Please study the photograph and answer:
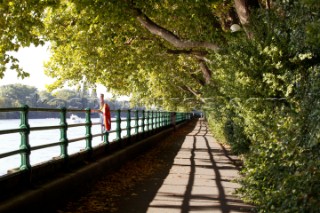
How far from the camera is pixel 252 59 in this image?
8.77m

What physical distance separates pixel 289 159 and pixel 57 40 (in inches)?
602

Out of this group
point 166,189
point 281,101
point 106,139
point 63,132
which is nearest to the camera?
point 63,132

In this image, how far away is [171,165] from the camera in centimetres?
1253

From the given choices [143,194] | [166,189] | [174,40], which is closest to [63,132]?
[143,194]

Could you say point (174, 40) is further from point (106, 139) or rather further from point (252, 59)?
point (252, 59)

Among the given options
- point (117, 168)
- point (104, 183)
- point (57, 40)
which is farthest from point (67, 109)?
point (57, 40)

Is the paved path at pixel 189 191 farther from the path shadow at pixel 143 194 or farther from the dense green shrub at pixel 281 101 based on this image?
the dense green shrub at pixel 281 101

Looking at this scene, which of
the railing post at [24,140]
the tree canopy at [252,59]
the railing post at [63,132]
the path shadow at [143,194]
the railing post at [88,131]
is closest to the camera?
the tree canopy at [252,59]

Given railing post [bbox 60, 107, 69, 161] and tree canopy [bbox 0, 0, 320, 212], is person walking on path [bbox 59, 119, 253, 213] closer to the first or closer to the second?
tree canopy [bbox 0, 0, 320, 212]

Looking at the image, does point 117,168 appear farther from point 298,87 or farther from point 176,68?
point 176,68

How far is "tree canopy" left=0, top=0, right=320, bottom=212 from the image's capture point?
4.94 m

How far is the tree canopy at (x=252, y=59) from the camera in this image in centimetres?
494

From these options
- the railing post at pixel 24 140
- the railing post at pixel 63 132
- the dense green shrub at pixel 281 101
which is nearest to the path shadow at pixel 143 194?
the railing post at pixel 63 132

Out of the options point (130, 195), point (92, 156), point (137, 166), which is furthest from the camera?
point (137, 166)
